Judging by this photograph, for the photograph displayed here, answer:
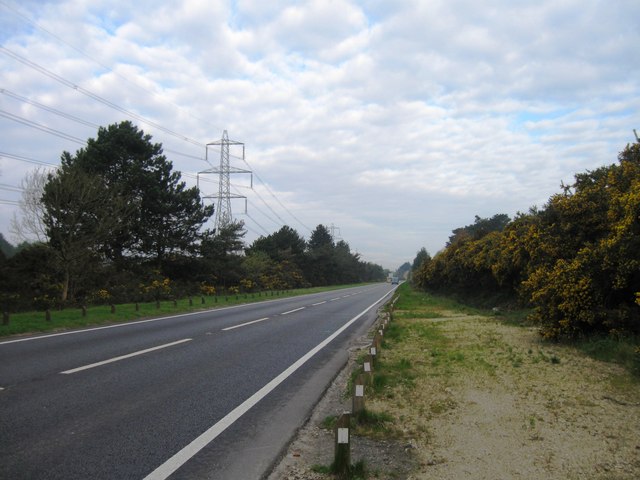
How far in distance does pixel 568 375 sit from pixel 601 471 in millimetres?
3773

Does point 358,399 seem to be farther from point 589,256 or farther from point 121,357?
point 589,256

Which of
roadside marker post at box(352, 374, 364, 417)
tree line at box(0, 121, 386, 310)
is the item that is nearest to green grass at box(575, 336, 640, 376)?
roadside marker post at box(352, 374, 364, 417)

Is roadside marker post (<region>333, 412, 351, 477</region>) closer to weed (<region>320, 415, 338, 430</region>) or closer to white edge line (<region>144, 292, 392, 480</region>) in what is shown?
weed (<region>320, 415, 338, 430</region>)

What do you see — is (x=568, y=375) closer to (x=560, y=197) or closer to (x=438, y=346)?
(x=438, y=346)

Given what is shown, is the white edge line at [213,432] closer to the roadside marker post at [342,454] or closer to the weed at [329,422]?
the weed at [329,422]

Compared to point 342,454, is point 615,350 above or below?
above

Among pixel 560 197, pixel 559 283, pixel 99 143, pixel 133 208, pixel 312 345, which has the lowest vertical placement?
pixel 312 345

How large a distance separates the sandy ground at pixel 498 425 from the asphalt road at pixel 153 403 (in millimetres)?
563

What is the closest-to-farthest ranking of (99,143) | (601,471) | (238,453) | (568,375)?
(601,471)
(238,453)
(568,375)
(99,143)

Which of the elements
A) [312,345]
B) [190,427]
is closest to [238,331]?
[312,345]

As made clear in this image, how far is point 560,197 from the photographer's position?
501 inches

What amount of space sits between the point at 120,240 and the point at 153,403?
31.6 metres

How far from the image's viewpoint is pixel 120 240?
3472cm

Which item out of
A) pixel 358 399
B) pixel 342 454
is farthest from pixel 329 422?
pixel 342 454
